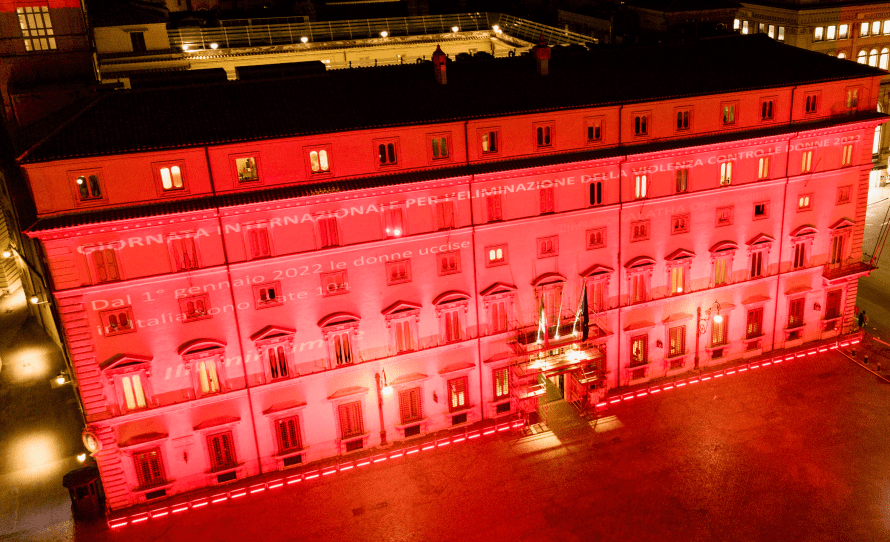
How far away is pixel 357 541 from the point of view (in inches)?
1426

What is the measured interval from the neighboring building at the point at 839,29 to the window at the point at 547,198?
48743 millimetres

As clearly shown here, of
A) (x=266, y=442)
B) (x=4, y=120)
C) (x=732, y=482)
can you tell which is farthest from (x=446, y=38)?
(x=732, y=482)

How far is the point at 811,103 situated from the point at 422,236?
2619cm

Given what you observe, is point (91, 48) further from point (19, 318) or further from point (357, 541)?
point (357, 541)

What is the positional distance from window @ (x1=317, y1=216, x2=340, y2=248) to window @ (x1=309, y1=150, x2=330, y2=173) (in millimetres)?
2499

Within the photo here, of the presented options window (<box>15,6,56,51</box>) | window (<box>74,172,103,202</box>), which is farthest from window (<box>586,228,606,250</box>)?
window (<box>15,6,56,51</box>)

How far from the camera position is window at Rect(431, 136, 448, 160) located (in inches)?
1548

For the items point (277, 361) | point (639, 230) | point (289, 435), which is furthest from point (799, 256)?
point (289, 435)

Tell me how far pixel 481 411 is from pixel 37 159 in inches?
1077

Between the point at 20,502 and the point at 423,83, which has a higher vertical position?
the point at 423,83

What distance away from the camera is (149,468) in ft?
129

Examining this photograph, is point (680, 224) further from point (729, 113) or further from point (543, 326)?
point (543, 326)

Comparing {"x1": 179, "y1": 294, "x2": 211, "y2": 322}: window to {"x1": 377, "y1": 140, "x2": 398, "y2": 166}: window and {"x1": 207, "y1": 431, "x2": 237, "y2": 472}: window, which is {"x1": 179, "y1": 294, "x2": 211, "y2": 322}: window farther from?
{"x1": 377, "y1": 140, "x2": 398, "y2": 166}: window

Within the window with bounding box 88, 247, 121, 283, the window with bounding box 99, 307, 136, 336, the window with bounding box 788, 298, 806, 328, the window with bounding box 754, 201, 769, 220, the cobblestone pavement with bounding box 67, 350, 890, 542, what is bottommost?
→ the cobblestone pavement with bounding box 67, 350, 890, 542
